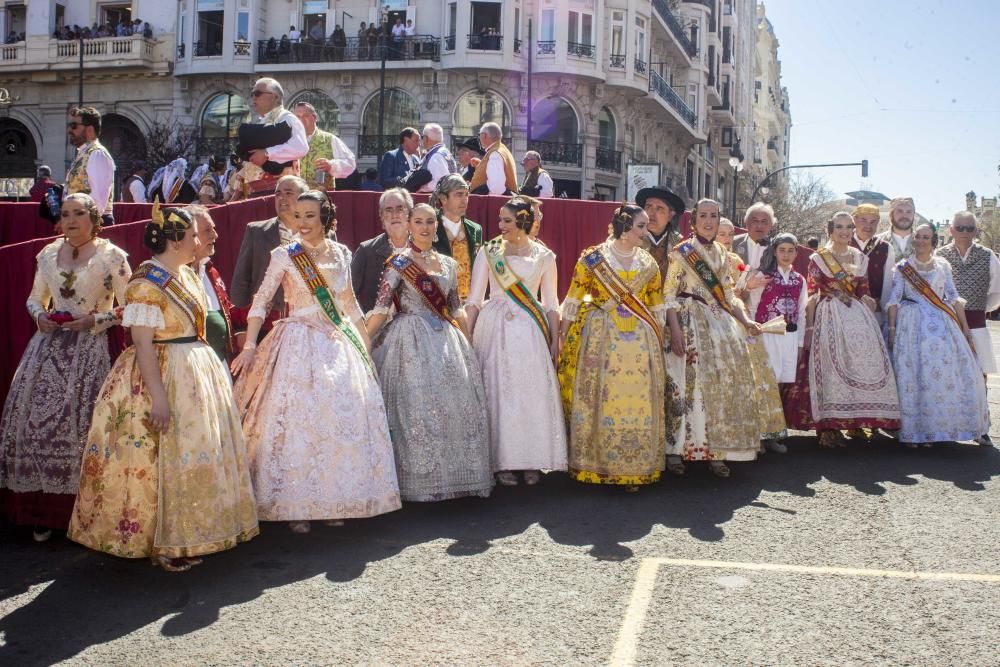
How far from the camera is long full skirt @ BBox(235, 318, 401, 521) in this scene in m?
5.10

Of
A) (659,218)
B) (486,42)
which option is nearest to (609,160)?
(486,42)

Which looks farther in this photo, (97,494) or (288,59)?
(288,59)

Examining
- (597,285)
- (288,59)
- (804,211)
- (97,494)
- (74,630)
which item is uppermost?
(288,59)

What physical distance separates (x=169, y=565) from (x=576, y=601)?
195 cm

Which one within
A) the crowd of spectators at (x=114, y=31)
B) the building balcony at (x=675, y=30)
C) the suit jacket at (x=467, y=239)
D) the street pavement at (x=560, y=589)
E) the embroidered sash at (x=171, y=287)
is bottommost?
the street pavement at (x=560, y=589)

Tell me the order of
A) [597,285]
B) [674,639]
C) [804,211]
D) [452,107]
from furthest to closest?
[804,211]
[452,107]
[597,285]
[674,639]

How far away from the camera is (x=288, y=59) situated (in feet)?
106

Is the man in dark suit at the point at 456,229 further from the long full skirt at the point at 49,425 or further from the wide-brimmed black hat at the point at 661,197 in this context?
the long full skirt at the point at 49,425

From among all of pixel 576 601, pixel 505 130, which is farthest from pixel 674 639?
pixel 505 130

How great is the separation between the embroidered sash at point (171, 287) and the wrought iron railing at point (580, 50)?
29117mm

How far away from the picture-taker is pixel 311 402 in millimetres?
5156

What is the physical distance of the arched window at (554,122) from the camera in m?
32.3

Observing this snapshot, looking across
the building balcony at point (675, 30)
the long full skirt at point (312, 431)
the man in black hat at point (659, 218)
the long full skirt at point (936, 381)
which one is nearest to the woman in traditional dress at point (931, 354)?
the long full skirt at point (936, 381)

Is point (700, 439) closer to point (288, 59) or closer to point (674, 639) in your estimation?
point (674, 639)
